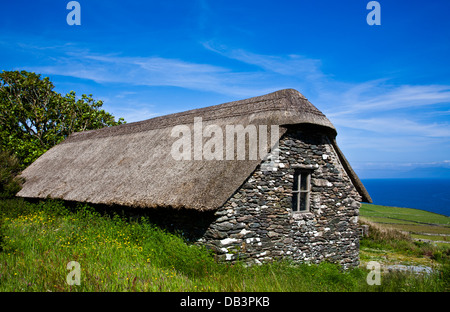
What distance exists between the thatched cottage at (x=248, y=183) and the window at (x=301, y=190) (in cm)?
3

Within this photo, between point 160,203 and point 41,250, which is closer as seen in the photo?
point 41,250

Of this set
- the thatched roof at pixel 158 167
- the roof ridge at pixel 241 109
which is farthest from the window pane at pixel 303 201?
the roof ridge at pixel 241 109

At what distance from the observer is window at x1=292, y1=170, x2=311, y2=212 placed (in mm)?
9102

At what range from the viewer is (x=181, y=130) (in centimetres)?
1155

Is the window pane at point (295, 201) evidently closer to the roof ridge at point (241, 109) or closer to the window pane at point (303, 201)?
the window pane at point (303, 201)

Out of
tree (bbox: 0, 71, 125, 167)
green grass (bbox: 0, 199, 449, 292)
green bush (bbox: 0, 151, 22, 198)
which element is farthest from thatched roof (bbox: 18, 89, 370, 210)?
tree (bbox: 0, 71, 125, 167)

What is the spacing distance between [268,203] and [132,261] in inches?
141

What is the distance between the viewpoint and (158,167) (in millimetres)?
10023

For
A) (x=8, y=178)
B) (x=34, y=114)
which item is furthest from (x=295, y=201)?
(x=34, y=114)

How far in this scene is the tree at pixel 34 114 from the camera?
2000 centimetres

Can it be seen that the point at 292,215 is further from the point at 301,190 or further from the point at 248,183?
the point at 248,183

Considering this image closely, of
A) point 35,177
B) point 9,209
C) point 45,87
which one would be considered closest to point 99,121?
point 45,87
